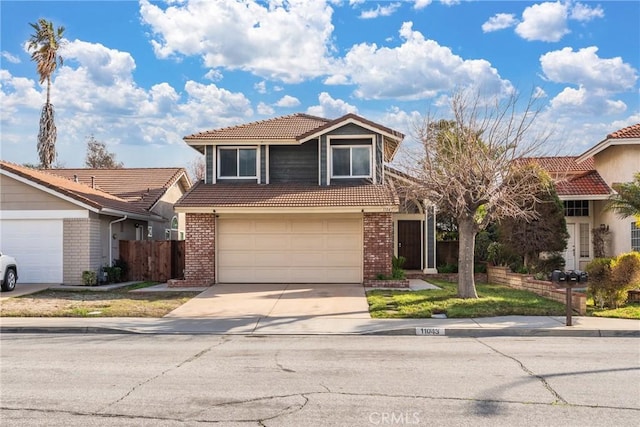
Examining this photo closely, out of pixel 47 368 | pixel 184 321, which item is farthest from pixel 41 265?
pixel 47 368

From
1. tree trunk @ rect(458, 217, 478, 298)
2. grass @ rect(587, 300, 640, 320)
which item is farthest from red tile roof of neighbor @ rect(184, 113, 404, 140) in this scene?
grass @ rect(587, 300, 640, 320)

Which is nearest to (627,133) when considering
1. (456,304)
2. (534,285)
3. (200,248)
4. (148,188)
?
(534,285)

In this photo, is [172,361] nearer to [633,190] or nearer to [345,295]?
[345,295]

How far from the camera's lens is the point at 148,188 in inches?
1092

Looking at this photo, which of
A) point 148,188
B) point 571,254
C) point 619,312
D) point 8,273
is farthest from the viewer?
point 148,188

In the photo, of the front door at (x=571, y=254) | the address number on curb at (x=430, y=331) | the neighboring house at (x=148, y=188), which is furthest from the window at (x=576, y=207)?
the neighboring house at (x=148, y=188)

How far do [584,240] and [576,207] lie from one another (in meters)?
1.36

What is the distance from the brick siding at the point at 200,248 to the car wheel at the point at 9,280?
5.31 metres

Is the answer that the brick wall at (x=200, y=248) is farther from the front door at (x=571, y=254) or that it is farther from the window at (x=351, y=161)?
the front door at (x=571, y=254)

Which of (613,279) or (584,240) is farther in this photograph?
(584,240)

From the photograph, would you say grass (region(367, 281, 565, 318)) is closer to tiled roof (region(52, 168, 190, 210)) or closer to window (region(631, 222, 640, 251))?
window (region(631, 222, 640, 251))

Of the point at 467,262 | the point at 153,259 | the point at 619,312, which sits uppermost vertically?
the point at 467,262

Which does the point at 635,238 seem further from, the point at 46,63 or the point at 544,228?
the point at 46,63

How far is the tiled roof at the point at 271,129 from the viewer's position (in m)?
20.9
